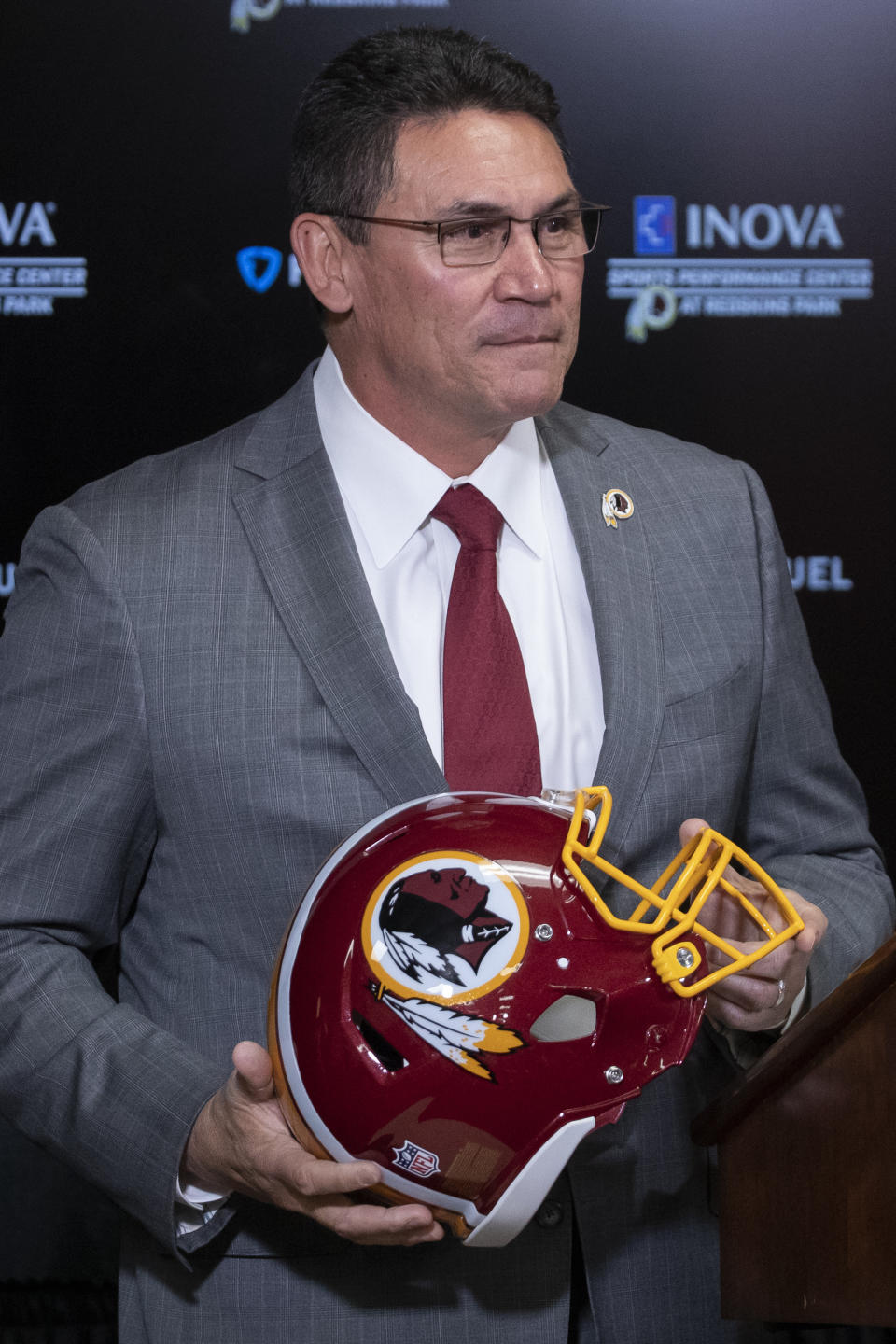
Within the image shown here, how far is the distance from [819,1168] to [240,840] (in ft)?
2.03

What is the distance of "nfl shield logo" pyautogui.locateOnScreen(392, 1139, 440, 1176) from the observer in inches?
48.5

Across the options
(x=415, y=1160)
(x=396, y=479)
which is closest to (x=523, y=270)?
(x=396, y=479)

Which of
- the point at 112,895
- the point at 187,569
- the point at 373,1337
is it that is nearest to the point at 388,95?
the point at 187,569

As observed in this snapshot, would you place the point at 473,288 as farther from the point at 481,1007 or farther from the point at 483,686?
the point at 481,1007

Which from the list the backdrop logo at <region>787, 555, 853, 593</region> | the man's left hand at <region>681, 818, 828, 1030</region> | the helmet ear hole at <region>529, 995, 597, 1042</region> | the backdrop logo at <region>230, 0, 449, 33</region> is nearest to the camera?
the helmet ear hole at <region>529, 995, 597, 1042</region>

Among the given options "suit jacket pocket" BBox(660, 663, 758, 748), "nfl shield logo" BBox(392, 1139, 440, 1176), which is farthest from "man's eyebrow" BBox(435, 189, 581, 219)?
"nfl shield logo" BBox(392, 1139, 440, 1176)

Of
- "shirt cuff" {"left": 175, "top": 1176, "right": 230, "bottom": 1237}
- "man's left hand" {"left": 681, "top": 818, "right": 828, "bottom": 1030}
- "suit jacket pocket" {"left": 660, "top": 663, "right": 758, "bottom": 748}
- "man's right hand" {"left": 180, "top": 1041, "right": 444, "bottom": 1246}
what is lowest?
"shirt cuff" {"left": 175, "top": 1176, "right": 230, "bottom": 1237}

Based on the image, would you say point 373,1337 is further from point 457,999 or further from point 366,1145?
point 457,999

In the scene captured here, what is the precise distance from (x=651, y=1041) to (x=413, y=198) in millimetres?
897

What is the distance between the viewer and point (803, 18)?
2.62 meters

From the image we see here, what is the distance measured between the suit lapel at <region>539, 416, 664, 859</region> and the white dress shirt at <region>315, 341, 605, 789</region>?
0.13ft

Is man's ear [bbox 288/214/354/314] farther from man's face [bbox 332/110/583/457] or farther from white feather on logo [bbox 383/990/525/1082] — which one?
white feather on logo [bbox 383/990/525/1082]

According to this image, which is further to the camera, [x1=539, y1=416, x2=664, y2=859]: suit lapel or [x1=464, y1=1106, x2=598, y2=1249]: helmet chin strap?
[x1=539, y1=416, x2=664, y2=859]: suit lapel

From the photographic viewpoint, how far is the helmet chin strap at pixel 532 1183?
1.23 meters
